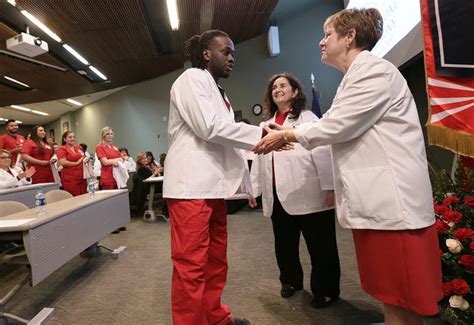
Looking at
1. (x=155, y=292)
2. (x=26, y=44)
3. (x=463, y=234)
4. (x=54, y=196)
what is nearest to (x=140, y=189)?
(x=54, y=196)

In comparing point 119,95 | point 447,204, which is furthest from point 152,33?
point 447,204

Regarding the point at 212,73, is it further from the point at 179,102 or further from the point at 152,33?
the point at 152,33

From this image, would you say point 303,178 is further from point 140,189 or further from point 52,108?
point 52,108

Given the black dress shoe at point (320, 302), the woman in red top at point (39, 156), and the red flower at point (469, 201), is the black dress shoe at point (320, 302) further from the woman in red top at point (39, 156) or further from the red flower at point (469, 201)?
Answer: the woman in red top at point (39, 156)

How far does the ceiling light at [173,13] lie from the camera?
473 centimetres

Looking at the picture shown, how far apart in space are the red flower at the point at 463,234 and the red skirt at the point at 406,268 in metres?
0.41

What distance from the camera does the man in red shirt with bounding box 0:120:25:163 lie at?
444cm

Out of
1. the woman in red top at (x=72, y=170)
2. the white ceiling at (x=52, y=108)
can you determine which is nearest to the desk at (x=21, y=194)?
the woman in red top at (x=72, y=170)

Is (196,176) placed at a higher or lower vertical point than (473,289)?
higher

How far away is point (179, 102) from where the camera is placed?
137cm

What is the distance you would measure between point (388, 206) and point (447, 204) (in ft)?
2.31

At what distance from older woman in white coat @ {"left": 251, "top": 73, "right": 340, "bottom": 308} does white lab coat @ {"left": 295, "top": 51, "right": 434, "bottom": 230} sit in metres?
0.67

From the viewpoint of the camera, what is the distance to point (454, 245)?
4.49 ft

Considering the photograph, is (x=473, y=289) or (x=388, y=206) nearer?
(x=388, y=206)
